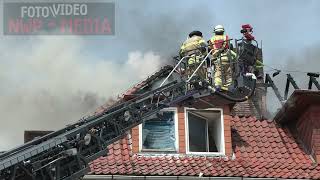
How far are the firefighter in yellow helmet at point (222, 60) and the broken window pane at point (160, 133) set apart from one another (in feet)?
9.22

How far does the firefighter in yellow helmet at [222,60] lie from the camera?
43.9ft

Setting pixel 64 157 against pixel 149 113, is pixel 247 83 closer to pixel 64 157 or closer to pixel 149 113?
pixel 149 113

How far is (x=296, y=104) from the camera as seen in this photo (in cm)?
1688

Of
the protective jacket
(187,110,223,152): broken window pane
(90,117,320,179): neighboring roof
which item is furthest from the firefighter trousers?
(187,110,223,152): broken window pane

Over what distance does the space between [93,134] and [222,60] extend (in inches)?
154

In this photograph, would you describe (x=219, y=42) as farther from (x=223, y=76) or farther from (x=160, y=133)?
(x=160, y=133)

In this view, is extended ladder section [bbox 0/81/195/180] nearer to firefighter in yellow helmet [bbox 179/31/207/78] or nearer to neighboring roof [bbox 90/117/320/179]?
firefighter in yellow helmet [bbox 179/31/207/78]

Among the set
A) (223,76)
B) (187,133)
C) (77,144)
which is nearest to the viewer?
(77,144)

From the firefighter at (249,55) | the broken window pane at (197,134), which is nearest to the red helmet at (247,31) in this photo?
the firefighter at (249,55)

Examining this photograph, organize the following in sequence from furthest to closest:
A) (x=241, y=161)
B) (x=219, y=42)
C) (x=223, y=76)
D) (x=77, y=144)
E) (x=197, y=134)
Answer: (x=197, y=134) < (x=241, y=161) < (x=219, y=42) < (x=223, y=76) < (x=77, y=144)

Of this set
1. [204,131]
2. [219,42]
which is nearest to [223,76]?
[219,42]

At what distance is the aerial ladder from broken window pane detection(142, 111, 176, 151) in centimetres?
260

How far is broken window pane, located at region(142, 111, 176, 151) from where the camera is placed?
52.7ft

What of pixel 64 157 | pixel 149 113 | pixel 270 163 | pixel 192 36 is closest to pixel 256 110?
pixel 270 163
